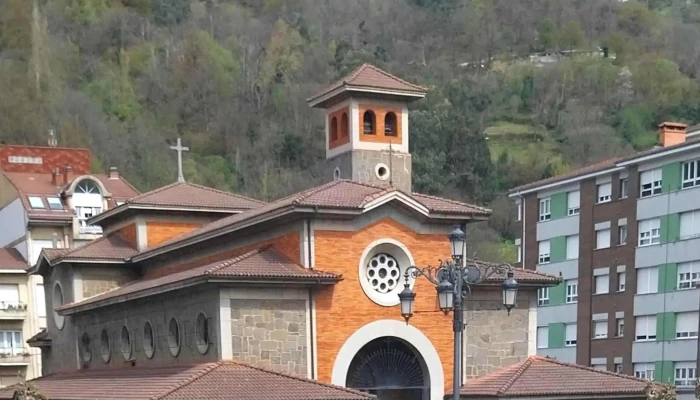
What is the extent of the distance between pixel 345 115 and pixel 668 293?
59.8ft

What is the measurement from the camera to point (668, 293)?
117 feet

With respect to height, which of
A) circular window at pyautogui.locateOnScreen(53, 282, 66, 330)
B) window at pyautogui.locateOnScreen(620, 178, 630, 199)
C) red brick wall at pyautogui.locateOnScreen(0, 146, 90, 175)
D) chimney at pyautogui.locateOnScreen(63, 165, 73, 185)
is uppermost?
red brick wall at pyautogui.locateOnScreen(0, 146, 90, 175)

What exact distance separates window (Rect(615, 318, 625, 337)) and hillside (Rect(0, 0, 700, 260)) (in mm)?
27474

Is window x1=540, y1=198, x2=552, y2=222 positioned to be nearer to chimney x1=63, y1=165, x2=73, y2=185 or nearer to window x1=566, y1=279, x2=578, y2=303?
window x1=566, y1=279, x2=578, y2=303

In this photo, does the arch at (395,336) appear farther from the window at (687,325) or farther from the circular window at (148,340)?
the window at (687,325)

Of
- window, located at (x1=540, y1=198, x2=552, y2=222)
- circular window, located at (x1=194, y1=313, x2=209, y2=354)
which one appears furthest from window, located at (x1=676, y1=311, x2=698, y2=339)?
circular window, located at (x1=194, y1=313, x2=209, y2=354)

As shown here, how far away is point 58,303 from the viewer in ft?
89.4

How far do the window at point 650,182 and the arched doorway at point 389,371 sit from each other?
62.1ft

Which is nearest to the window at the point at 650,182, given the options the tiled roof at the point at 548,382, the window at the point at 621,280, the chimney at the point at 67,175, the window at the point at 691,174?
the window at the point at 691,174

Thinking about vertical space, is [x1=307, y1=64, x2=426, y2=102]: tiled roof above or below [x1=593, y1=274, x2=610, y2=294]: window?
below

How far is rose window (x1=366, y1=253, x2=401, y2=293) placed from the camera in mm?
20297

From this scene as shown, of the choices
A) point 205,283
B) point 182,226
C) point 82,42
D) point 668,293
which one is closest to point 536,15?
point 82,42

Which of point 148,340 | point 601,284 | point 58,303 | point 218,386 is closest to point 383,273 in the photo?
point 218,386

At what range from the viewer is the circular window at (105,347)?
24.4m
